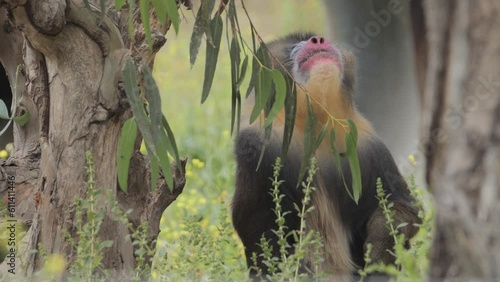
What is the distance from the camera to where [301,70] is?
446cm

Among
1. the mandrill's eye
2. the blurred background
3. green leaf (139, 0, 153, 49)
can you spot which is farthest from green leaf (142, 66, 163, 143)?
the blurred background

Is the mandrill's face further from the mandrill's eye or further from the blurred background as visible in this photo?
the blurred background

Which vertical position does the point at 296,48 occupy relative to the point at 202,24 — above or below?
above

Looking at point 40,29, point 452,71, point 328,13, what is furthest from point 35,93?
point 328,13

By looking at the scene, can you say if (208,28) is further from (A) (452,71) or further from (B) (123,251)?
(A) (452,71)

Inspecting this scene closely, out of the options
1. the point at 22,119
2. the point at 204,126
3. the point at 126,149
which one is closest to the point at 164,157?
the point at 126,149

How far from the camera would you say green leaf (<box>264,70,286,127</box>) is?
10.8 ft

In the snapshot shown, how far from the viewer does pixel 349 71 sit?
4.74 metres

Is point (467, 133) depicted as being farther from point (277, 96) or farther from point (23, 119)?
point (23, 119)

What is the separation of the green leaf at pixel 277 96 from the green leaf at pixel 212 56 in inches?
9.1

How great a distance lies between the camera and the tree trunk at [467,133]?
6.03 feet

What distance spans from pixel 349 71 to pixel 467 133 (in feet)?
9.47

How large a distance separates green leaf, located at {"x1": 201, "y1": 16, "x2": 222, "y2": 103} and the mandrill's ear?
4.69 ft

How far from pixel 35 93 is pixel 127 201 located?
53 cm
